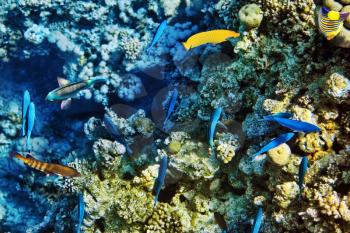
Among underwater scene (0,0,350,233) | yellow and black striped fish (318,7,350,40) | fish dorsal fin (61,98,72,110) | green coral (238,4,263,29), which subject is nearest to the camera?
yellow and black striped fish (318,7,350,40)

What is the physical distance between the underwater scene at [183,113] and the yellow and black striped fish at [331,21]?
0.01 meters

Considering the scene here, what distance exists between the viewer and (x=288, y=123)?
2.50 meters

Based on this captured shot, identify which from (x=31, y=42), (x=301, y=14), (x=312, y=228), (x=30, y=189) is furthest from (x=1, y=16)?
(x=312, y=228)

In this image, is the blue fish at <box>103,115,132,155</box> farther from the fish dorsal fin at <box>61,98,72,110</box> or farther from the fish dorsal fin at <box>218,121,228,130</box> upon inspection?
the fish dorsal fin at <box>61,98,72,110</box>

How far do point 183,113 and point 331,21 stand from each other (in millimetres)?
2092

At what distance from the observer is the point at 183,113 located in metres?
4.34

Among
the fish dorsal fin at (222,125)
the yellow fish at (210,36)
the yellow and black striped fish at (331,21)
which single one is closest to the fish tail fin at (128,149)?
the fish dorsal fin at (222,125)

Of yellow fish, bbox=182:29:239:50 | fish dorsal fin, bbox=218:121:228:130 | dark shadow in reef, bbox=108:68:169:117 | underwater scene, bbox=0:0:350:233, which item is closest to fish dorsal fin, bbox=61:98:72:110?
underwater scene, bbox=0:0:350:233

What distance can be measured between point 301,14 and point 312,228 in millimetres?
2093

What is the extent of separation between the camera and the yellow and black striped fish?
9.12ft

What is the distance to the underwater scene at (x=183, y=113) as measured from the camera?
309cm

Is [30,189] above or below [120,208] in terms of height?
below

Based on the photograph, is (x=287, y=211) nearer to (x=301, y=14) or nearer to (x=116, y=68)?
(x=301, y=14)

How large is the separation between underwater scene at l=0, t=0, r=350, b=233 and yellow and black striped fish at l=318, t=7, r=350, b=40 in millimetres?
11
